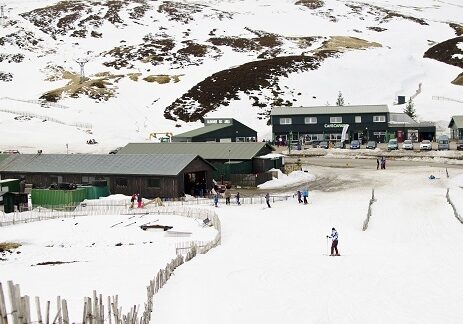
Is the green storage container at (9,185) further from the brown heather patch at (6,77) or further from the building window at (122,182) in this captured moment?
the brown heather patch at (6,77)

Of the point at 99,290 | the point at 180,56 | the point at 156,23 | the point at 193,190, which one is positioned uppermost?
the point at 156,23

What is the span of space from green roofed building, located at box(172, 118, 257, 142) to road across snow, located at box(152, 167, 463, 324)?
35233 mm

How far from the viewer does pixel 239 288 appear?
843 inches

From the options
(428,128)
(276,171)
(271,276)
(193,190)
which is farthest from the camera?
(428,128)

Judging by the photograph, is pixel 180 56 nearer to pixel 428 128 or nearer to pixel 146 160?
pixel 428 128

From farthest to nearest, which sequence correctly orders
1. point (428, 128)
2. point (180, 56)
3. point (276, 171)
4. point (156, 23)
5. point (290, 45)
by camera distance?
1. point (156, 23)
2. point (290, 45)
3. point (180, 56)
4. point (428, 128)
5. point (276, 171)

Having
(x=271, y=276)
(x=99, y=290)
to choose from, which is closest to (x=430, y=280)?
(x=271, y=276)

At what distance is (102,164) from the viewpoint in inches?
1961

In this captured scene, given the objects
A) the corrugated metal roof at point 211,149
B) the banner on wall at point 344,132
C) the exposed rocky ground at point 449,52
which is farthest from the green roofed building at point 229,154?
the exposed rocky ground at point 449,52

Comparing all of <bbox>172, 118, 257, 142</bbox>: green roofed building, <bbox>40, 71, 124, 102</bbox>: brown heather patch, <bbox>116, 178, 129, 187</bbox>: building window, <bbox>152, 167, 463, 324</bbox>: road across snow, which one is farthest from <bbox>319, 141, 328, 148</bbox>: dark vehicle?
<bbox>40, 71, 124, 102</bbox>: brown heather patch

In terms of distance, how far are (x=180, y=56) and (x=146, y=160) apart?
97914 mm

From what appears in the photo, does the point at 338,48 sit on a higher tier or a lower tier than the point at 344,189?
higher

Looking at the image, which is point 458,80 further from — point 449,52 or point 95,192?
point 95,192

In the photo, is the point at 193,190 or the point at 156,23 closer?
the point at 193,190
